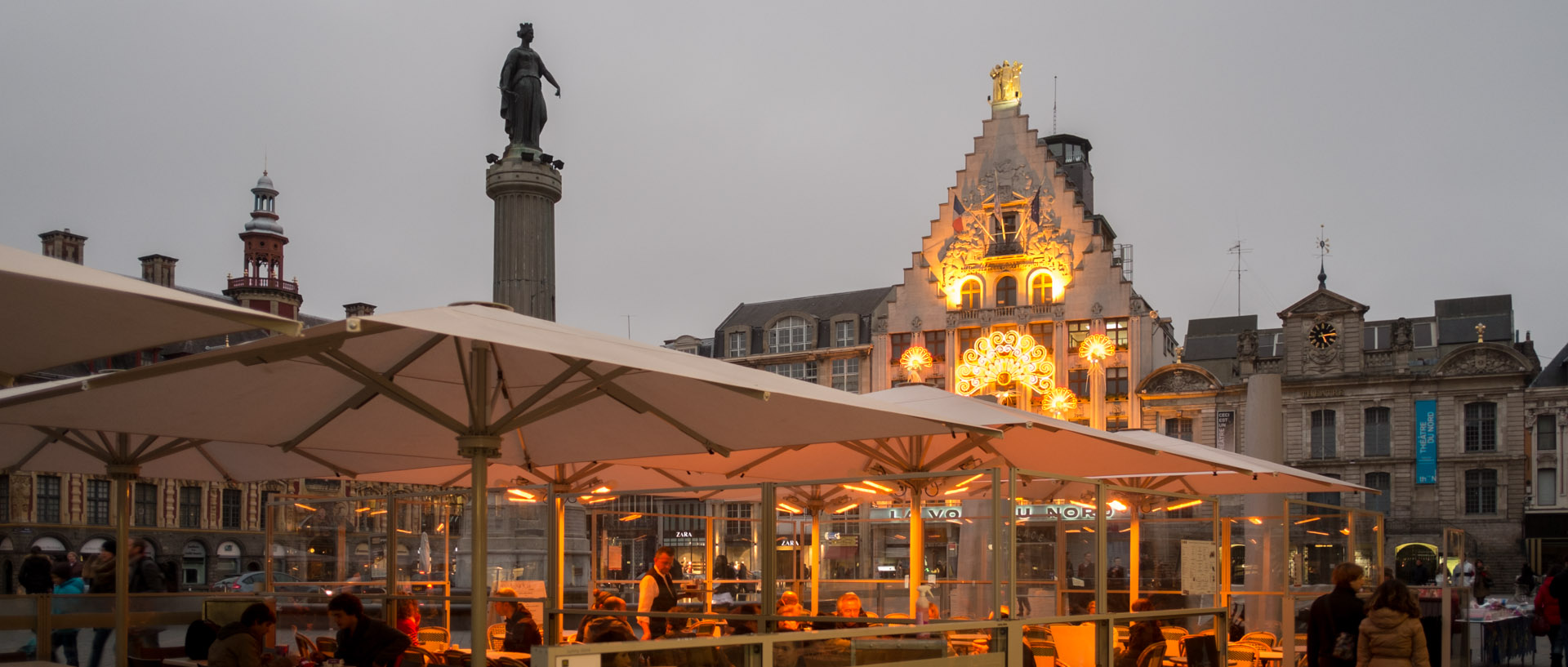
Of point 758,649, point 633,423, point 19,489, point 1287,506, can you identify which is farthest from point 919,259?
point 758,649

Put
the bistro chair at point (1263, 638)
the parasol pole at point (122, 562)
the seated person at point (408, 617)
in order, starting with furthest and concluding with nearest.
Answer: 1. the bistro chair at point (1263, 638)
2. the seated person at point (408, 617)
3. the parasol pole at point (122, 562)

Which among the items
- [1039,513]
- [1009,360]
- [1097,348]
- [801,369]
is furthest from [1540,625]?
[801,369]

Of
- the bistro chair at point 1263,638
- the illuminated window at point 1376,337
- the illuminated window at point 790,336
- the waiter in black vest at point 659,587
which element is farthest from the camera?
the illuminated window at point 790,336

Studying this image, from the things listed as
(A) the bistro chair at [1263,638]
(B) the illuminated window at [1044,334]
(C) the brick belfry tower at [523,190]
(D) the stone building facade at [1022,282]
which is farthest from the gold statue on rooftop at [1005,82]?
(A) the bistro chair at [1263,638]

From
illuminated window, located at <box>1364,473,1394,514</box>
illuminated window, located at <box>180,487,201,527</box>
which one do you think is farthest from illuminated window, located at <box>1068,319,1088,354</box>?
illuminated window, located at <box>180,487,201,527</box>

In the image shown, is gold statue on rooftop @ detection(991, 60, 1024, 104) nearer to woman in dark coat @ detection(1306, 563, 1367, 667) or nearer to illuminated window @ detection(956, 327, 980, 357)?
illuminated window @ detection(956, 327, 980, 357)

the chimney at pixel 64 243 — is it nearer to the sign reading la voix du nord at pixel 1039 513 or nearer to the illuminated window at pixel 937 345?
the illuminated window at pixel 937 345

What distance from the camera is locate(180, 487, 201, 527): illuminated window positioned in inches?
2327

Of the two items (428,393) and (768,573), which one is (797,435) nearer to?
(768,573)

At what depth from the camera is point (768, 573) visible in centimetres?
923

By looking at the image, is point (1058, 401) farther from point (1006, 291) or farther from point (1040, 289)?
point (1006, 291)

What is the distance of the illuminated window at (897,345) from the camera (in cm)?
5288

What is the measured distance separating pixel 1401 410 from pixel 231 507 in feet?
159

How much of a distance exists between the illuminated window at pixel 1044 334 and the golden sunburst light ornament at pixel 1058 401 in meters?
1.99
